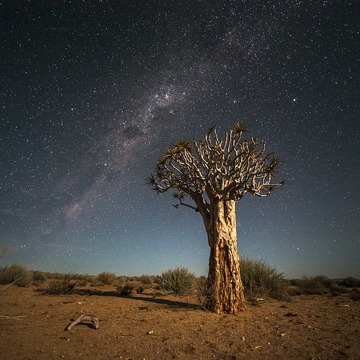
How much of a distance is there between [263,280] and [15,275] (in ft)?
42.5

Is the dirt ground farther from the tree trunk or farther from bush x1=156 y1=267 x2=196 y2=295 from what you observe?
bush x1=156 y1=267 x2=196 y2=295

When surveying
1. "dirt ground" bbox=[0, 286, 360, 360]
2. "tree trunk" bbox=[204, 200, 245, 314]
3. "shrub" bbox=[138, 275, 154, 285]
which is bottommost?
"dirt ground" bbox=[0, 286, 360, 360]

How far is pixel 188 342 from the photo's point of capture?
5031 mm

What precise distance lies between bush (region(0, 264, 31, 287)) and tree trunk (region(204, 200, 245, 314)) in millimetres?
11032

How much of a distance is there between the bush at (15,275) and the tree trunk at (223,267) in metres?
11.0

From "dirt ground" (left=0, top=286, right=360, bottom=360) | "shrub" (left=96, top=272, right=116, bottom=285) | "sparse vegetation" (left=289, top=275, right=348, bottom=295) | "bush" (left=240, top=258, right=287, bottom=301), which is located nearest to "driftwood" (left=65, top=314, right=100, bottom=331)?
"dirt ground" (left=0, top=286, right=360, bottom=360)

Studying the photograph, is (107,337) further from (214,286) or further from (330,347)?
(330,347)

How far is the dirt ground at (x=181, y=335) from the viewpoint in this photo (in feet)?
14.8

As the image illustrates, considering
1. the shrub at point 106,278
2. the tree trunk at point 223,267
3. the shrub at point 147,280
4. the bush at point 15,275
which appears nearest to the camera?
the tree trunk at point 223,267

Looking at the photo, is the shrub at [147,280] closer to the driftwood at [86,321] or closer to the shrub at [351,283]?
the shrub at [351,283]

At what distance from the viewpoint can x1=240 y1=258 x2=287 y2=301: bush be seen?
10648 millimetres

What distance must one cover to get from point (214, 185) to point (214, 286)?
9.52ft

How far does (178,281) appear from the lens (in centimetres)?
1234

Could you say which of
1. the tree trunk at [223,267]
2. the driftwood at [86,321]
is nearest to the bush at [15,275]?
the driftwood at [86,321]
